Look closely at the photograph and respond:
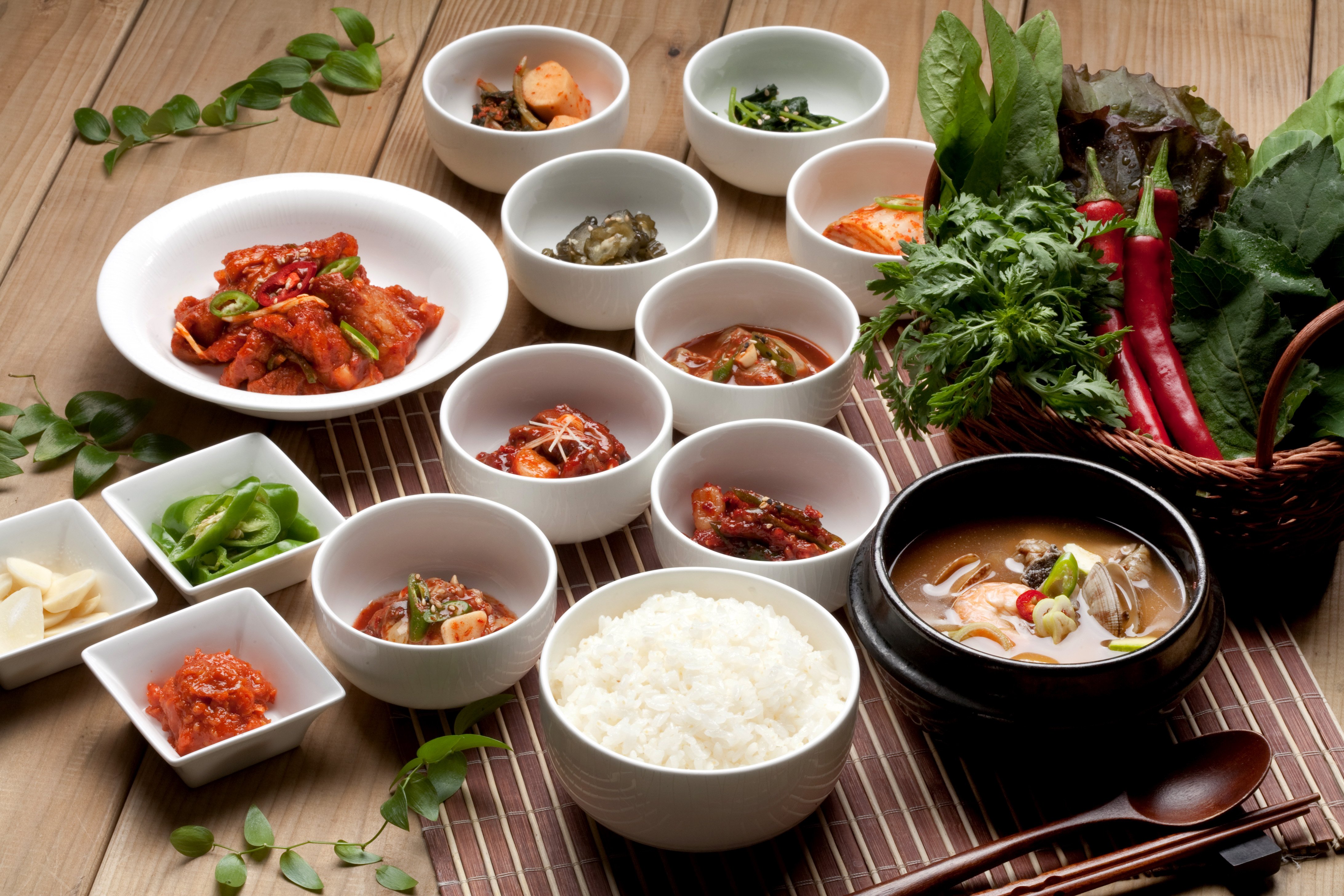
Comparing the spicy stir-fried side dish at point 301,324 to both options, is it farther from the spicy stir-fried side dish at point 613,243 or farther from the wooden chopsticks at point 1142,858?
the wooden chopsticks at point 1142,858

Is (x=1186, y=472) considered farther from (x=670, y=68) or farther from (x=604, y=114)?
(x=670, y=68)

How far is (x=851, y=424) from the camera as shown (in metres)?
2.47

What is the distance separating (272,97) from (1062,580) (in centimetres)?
220

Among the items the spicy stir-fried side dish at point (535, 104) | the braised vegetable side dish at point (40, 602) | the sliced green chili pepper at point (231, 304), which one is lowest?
the braised vegetable side dish at point (40, 602)

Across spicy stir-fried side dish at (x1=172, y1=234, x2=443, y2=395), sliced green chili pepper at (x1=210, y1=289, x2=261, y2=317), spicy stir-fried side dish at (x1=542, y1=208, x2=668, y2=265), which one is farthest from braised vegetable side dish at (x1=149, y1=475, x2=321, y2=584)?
spicy stir-fried side dish at (x1=542, y1=208, x2=668, y2=265)

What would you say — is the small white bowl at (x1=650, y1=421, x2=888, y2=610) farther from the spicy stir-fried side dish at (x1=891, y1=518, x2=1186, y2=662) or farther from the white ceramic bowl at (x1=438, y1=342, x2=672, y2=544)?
the spicy stir-fried side dish at (x1=891, y1=518, x2=1186, y2=662)

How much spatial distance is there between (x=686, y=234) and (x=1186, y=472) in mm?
1275

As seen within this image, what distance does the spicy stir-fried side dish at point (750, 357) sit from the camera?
2369 millimetres

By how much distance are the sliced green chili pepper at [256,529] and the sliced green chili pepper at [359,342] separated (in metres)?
0.37

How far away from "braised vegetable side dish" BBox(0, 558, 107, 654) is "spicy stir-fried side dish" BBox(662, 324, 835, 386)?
3.45 feet

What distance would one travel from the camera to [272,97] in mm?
3051

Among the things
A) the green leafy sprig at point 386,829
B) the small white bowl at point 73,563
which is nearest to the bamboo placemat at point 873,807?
the green leafy sprig at point 386,829

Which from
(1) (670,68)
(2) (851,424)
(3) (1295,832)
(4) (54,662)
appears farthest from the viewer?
(1) (670,68)

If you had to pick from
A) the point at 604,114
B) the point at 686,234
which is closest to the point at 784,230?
the point at 686,234
